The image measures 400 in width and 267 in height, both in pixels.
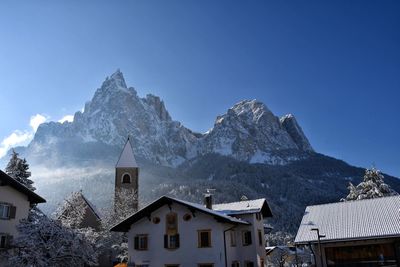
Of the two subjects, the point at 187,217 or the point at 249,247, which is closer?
the point at 187,217

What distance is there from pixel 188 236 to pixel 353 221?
39.7 feet

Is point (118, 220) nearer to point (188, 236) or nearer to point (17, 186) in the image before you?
point (188, 236)

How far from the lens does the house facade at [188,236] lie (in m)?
31.0

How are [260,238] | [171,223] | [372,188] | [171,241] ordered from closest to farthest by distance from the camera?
[171,241] → [171,223] → [260,238] → [372,188]

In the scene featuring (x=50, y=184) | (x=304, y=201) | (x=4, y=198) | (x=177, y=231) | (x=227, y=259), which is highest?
(x=50, y=184)

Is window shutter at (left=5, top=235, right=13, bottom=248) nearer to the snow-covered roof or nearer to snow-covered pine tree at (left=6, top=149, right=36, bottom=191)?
snow-covered pine tree at (left=6, top=149, right=36, bottom=191)

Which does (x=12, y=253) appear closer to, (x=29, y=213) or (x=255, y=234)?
(x=29, y=213)

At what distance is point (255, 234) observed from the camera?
119 feet

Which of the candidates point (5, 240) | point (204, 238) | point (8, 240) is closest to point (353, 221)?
point (204, 238)

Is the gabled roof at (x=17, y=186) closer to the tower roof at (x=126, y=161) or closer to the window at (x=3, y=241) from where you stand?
the window at (x=3, y=241)

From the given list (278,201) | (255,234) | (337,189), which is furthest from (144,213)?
(337,189)

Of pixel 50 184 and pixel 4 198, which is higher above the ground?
pixel 50 184

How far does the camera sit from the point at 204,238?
31500mm

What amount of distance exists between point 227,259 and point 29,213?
1547 cm
